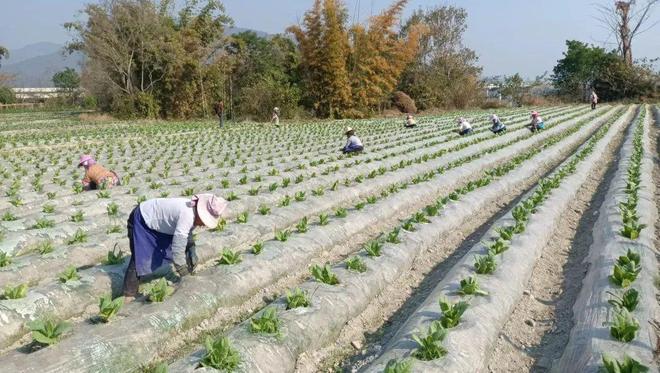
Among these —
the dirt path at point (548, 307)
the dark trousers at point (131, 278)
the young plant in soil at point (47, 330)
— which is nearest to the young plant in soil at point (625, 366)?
the dirt path at point (548, 307)

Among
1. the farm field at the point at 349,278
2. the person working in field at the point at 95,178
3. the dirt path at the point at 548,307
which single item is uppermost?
the person working in field at the point at 95,178

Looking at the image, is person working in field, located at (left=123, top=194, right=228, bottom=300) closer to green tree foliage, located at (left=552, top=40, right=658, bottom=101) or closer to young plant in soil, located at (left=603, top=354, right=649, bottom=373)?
young plant in soil, located at (left=603, top=354, right=649, bottom=373)

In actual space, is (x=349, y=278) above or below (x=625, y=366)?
below

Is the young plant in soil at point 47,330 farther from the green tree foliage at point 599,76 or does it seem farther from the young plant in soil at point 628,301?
the green tree foliage at point 599,76

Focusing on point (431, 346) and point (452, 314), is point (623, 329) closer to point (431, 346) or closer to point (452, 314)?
point (452, 314)

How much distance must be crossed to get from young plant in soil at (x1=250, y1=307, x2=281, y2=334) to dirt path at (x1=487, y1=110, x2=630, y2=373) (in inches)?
71.1

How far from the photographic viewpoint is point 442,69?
48531mm

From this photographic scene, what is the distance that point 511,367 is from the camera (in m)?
4.41

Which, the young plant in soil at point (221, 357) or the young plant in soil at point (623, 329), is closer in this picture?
the young plant in soil at point (221, 357)

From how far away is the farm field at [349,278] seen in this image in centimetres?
416

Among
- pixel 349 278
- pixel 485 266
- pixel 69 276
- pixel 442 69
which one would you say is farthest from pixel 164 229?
pixel 442 69

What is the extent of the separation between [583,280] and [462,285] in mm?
1752

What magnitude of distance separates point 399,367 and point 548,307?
8.90 ft

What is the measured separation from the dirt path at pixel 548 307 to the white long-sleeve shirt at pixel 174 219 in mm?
2969
